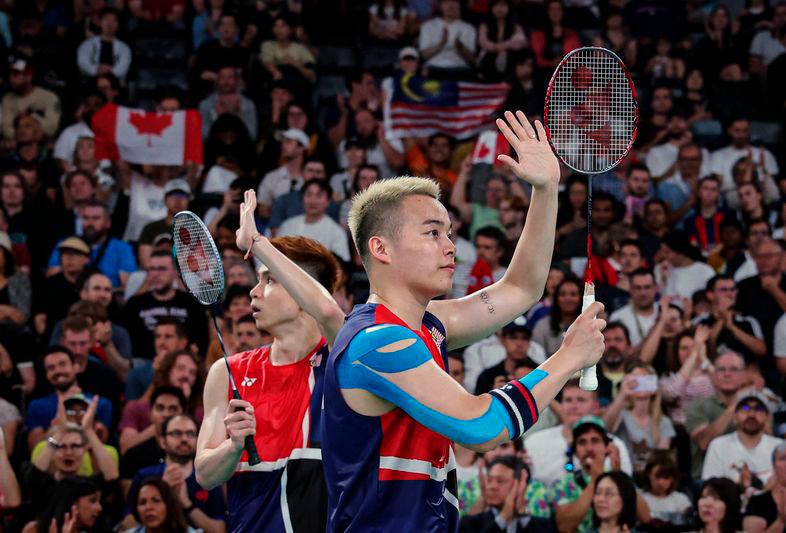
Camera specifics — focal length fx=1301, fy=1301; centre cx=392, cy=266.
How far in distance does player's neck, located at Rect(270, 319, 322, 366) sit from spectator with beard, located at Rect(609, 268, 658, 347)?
5950mm

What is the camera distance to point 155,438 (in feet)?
30.4

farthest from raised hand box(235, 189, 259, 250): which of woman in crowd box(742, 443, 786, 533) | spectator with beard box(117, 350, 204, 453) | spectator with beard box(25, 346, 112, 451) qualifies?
woman in crowd box(742, 443, 786, 533)

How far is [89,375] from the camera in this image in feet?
32.8

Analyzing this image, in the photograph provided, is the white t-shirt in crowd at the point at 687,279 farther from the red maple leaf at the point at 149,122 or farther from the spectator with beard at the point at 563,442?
the red maple leaf at the point at 149,122

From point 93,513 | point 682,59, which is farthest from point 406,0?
point 93,513

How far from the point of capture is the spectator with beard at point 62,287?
36.2ft

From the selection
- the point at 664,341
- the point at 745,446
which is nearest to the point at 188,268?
the point at 745,446

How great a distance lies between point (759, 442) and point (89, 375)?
5.13m

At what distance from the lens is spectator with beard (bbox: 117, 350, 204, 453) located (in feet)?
31.2

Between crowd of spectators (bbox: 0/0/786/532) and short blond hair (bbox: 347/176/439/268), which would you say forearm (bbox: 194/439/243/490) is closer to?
short blond hair (bbox: 347/176/439/268)

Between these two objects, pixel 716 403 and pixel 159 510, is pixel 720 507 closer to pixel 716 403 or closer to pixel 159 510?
pixel 716 403

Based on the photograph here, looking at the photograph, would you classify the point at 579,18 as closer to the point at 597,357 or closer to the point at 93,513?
the point at 93,513

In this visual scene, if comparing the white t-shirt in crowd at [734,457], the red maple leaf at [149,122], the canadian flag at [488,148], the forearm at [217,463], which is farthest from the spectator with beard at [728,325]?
the forearm at [217,463]

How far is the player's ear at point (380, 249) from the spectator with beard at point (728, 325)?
717 cm
